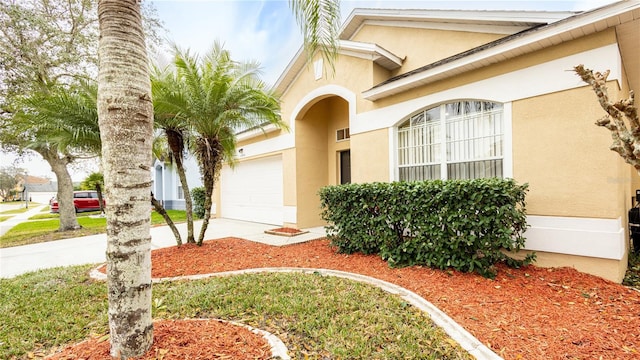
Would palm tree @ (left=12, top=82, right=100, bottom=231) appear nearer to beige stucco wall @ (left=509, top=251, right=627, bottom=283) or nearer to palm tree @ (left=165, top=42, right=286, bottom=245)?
palm tree @ (left=165, top=42, right=286, bottom=245)

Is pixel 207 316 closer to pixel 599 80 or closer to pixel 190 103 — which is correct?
pixel 190 103

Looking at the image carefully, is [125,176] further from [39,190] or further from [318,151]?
[39,190]

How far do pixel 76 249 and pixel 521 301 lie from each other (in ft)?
36.6

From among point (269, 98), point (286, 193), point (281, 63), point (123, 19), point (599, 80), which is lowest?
point (286, 193)

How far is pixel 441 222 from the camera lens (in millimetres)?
5156

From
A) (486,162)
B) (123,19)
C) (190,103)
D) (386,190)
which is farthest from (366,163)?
(123,19)

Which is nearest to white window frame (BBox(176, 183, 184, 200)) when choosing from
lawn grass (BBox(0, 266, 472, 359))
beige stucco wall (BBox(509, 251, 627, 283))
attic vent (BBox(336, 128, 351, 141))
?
attic vent (BBox(336, 128, 351, 141))

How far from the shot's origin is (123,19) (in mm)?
2439

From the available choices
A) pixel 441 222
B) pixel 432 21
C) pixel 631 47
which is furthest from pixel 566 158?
pixel 432 21

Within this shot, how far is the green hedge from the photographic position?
4.77m

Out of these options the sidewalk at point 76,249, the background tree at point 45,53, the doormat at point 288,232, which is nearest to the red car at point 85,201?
the background tree at point 45,53

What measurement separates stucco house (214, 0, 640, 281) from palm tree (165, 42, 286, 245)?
3098mm

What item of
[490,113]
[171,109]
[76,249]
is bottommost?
[76,249]

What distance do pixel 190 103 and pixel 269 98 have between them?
1.86m
